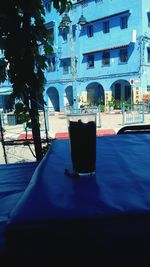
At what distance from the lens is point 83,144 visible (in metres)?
0.99

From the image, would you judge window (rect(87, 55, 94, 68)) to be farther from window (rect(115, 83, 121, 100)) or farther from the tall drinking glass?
the tall drinking glass

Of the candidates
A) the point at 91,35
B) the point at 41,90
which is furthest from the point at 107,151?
the point at 91,35

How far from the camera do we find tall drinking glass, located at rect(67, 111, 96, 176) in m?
0.98

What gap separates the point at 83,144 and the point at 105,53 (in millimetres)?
21825

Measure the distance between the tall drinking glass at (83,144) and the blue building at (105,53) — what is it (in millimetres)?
16987

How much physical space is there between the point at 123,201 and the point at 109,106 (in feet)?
65.3

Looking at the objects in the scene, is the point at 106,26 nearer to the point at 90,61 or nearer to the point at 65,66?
the point at 90,61

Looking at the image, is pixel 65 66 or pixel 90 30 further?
pixel 65 66

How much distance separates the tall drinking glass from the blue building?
17.0 m

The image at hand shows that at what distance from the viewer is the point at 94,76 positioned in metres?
22.8

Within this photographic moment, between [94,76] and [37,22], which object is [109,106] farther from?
[37,22]

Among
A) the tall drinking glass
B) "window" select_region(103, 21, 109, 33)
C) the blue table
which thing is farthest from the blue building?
the blue table

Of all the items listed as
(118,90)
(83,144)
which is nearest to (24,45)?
(83,144)

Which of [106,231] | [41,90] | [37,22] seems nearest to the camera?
[106,231]
